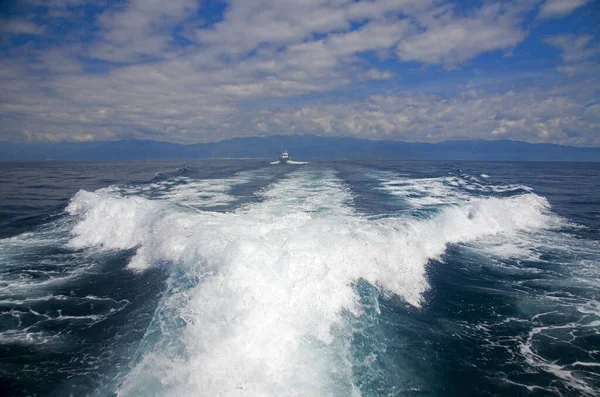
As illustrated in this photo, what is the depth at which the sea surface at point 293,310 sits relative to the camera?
729 centimetres

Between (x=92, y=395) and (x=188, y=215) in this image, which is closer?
(x=92, y=395)

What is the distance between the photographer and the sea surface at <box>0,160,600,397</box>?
7289mm

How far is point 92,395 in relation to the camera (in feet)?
22.4

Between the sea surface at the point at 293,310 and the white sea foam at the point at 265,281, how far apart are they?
2.2 inches

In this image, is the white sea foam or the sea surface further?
the sea surface

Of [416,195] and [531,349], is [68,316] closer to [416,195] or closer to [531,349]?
[531,349]

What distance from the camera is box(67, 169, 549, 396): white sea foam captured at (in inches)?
278

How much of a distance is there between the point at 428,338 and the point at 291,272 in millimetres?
4784

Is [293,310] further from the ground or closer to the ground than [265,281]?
closer to the ground

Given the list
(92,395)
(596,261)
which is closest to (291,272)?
(92,395)

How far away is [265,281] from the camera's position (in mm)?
9906

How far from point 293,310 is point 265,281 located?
4.36ft

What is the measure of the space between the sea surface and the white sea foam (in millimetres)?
56

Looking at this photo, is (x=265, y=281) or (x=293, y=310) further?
(x=265, y=281)
